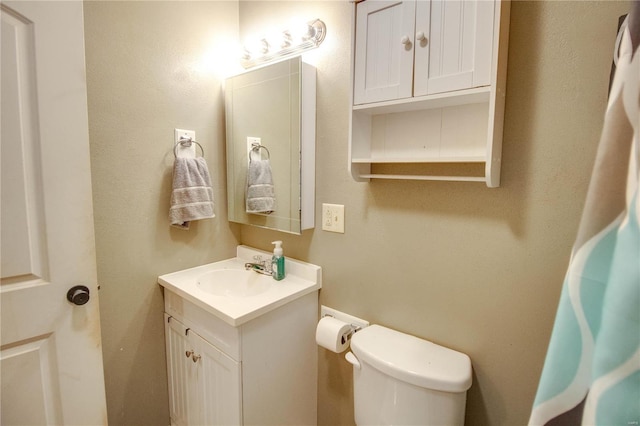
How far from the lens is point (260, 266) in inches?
64.5

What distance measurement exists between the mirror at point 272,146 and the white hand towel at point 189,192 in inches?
8.0

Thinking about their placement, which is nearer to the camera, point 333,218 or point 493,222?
point 493,222

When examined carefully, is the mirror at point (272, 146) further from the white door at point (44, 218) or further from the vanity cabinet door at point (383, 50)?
the white door at point (44, 218)

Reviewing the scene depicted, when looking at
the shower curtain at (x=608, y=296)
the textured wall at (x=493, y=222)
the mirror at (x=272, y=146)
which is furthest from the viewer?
the mirror at (x=272, y=146)

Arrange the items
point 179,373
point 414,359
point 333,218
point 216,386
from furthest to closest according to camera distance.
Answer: point 179,373 → point 333,218 → point 216,386 → point 414,359

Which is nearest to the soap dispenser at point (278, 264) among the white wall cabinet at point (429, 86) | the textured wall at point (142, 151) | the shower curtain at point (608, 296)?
the textured wall at point (142, 151)

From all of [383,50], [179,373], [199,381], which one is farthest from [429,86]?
[179,373]

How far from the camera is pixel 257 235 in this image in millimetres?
1788

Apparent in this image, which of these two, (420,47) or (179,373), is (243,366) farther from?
(420,47)

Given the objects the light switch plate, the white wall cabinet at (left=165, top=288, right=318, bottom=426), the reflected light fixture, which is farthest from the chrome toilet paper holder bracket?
the reflected light fixture

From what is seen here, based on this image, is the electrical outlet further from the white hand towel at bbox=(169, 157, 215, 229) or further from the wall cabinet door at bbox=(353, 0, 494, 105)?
the white hand towel at bbox=(169, 157, 215, 229)

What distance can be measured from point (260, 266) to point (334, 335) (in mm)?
559

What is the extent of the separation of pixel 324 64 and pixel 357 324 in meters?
1.17

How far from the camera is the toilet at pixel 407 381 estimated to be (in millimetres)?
994
